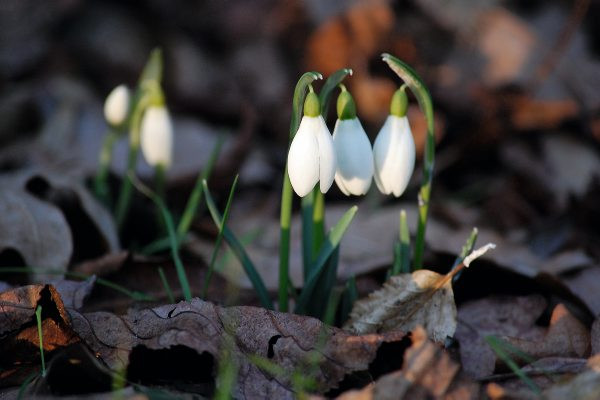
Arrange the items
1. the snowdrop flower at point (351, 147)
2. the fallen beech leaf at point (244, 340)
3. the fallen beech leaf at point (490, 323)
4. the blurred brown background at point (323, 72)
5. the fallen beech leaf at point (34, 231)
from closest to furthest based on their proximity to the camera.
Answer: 1. the fallen beech leaf at point (244, 340)
2. the snowdrop flower at point (351, 147)
3. the fallen beech leaf at point (490, 323)
4. the fallen beech leaf at point (34, 231)
5. the blurred brown background at point (323, 72)

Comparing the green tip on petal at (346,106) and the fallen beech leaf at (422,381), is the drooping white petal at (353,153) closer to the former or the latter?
the green tip on petal at (346,106)

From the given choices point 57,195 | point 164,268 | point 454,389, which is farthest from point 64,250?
point 454,389

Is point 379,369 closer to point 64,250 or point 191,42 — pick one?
point 64,250

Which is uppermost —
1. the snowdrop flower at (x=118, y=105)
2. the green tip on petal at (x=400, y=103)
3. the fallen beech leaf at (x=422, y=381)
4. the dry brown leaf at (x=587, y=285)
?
the green tip on petal at (x=400, y=103)

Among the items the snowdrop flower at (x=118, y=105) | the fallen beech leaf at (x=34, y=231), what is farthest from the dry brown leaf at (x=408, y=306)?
the snowdrop flower at (x=118, y=105)

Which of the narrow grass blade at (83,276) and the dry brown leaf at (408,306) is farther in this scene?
the narrow grass blade at (83,276)

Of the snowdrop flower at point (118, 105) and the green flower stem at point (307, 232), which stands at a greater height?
the snowdrop flower at point (118, 105)
